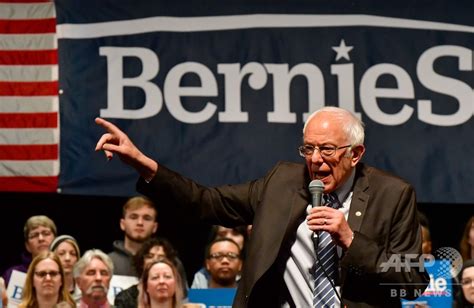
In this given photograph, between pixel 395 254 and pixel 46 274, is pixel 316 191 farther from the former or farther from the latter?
pixel 46 274

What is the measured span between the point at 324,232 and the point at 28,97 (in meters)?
4.81

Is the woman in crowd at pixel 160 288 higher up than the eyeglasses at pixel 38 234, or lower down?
lower down

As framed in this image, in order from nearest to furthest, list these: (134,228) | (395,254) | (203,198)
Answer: (395,254) → (203,198) → (134,228)

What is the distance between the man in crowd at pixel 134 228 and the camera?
7.82 m

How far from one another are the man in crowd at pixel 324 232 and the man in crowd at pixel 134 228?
12.4ft

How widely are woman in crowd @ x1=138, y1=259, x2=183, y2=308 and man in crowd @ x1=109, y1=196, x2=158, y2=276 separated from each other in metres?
1.05

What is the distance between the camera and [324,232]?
12.9 feet

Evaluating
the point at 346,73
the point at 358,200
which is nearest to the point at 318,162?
the point at 358,200

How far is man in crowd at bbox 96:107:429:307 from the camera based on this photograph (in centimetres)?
382

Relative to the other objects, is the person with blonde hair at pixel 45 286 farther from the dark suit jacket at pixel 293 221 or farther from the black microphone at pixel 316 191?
the black microphone at pixel 316 191

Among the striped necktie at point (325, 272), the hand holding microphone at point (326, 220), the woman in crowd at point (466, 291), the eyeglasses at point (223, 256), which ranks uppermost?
the eyeglasses at point (223, 256)

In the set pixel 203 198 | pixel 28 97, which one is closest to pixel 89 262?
pixel 28 97

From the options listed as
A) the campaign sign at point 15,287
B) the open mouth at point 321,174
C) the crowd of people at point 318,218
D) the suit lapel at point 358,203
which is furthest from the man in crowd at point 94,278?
the open mouth at point 321,174

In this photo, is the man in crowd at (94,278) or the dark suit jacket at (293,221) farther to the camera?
the man in crowd at (94,278)
